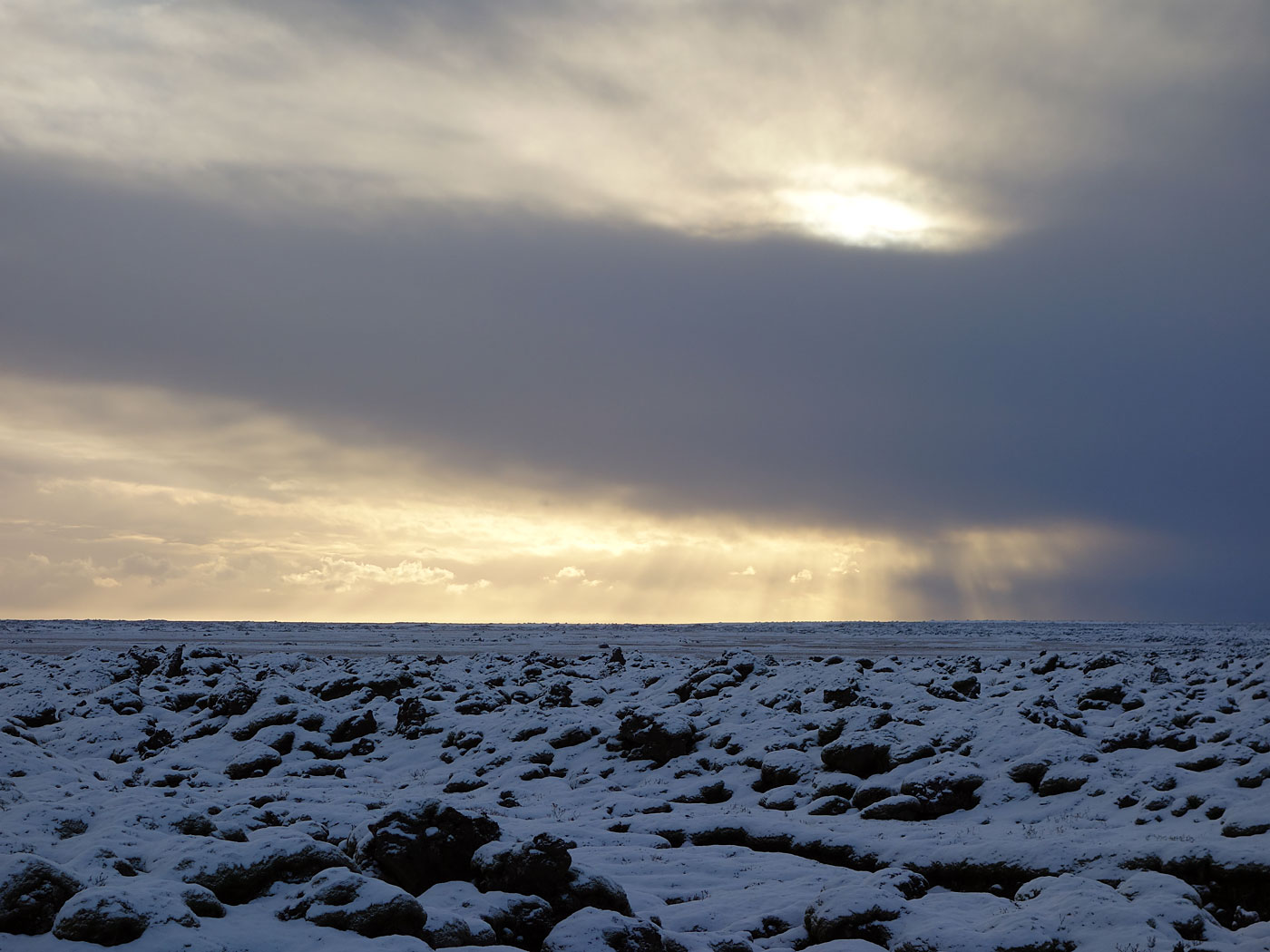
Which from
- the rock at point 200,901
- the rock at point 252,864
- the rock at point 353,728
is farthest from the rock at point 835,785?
the rock at point 353,728

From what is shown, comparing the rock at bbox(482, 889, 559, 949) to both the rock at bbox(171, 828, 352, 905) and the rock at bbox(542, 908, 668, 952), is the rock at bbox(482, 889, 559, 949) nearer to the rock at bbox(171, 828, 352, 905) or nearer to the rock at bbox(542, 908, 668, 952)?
the rock at bbox(542, 908, 668, 952)

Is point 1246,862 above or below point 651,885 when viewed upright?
above

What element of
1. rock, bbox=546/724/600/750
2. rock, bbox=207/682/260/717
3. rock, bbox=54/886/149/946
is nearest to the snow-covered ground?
rock, bbox=54/886/149/946

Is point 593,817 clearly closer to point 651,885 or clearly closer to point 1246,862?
point 651,885

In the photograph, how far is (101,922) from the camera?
11.9 metres

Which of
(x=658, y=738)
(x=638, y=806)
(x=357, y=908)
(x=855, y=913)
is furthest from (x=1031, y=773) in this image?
(x=357, y=908)

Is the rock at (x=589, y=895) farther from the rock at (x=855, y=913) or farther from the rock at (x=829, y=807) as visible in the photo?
the rock at (x=829, y=807)

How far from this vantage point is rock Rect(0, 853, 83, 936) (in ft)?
40.6

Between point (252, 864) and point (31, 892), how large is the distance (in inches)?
114

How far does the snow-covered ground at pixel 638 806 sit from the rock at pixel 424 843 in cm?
5

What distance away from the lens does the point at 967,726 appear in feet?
102

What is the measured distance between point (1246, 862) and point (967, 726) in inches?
517

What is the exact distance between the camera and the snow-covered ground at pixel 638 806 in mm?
14641

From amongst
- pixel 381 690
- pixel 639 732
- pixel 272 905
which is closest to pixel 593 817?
pixel 639 732
